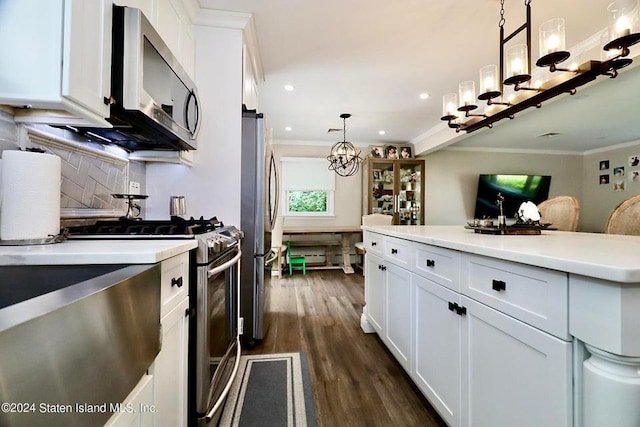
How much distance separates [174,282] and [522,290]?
1.18 metres

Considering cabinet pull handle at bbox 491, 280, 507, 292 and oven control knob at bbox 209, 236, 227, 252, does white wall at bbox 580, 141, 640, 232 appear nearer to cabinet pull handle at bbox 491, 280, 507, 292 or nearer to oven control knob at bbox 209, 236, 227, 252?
cabinet pull handle at bbox 491, 280, 507, 292

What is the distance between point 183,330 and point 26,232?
2.07 feet

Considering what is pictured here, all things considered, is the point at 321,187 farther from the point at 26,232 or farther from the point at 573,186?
the point at 573,186

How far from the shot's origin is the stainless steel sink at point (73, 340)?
14.1 inches

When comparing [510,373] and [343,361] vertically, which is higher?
[510,373]

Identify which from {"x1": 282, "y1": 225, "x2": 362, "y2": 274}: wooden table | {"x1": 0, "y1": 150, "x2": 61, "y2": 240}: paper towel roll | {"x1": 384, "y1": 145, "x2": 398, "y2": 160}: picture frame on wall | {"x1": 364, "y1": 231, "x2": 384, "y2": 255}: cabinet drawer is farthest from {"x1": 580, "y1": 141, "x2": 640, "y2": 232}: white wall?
{"x1": 0, "y1": 150, "x2": 61, "y2": 240}: paper towel roll

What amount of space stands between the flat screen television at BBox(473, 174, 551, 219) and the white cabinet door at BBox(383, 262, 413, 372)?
4.81 meters

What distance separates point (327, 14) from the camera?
2154 mm

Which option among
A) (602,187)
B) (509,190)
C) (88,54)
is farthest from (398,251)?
(602,187)

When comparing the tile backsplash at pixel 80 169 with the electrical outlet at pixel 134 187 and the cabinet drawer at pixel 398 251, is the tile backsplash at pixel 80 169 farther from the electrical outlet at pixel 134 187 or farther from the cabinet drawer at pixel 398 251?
the cabinet drawer at pixel 398 251

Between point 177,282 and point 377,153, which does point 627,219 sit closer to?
point 177,282

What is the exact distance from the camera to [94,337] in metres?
0.50

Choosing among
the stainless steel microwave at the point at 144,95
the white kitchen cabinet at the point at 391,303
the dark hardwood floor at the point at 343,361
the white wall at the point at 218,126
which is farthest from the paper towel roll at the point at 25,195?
the white kitchen cabinet at the point at 391,303

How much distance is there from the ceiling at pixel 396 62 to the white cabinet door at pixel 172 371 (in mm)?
2158
